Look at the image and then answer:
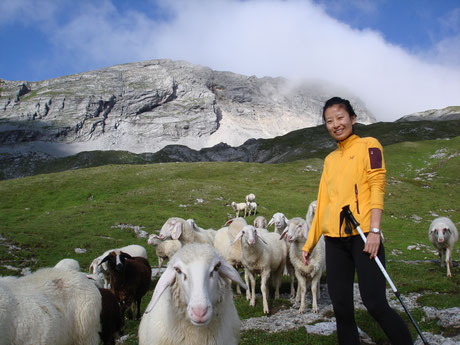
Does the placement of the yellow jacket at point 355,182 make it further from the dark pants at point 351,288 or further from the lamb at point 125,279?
the lamb at point 125,279

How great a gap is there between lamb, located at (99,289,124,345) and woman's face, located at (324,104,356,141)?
614 centimetres

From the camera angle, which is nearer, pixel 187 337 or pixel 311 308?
pixel 187 337

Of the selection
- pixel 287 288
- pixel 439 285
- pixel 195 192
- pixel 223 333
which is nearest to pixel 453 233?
pixel 439 285

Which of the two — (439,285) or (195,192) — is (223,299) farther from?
(195,192)

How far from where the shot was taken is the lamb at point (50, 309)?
4.95 metres

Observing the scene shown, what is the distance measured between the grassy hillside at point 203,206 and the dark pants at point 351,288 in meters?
2.82

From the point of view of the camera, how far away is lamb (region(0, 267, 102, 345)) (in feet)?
16.3

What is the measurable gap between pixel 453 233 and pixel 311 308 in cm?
1018

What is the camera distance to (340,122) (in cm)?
517

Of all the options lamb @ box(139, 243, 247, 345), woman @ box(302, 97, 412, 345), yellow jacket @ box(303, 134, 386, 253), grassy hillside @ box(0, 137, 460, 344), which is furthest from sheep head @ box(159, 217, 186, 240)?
yellow jacket @ box(303, 134, 386, 253)

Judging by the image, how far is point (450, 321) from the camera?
7.51 meters

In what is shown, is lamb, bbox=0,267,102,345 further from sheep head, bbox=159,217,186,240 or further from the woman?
sheep head, bbox=159,217,186,240

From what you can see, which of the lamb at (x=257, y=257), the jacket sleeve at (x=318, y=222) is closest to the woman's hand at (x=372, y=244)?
the jacket sleeve at (x=318, y=222)

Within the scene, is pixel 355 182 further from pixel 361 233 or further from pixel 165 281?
pixel 165 281
